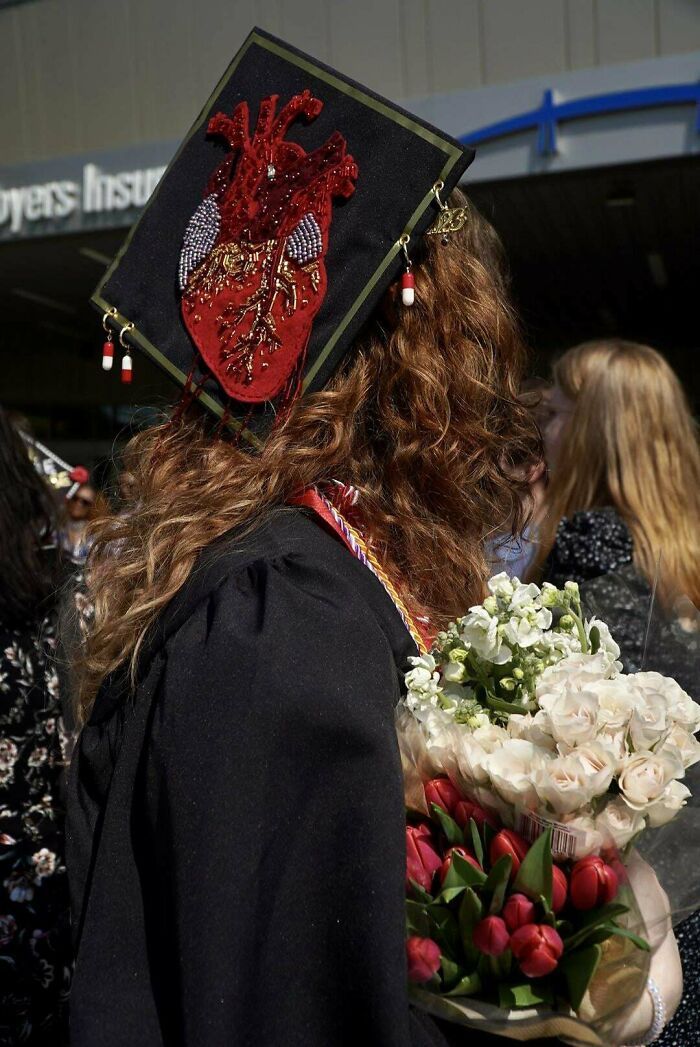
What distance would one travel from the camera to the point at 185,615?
1.11 m

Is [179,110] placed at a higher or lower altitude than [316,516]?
higher

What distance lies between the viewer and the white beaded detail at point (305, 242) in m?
1.25

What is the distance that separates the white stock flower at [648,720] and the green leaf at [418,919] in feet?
0.99

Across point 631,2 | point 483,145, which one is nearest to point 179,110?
point 483,145

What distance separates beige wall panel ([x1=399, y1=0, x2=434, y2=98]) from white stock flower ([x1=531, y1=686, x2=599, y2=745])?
5791 mm

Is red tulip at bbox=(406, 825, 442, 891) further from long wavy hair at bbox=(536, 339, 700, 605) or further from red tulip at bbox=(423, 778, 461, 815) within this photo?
long wavy hair at bbox=(536, 339, 700, 605)

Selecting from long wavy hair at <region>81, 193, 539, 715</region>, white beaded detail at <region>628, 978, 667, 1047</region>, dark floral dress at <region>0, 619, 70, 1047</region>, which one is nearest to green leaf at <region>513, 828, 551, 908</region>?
white beaded detail at <region>628, 978, 667, 1047</region>

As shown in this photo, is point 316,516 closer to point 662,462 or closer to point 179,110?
point 662,462

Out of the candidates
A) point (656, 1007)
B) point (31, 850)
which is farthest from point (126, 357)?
point (31, 850)

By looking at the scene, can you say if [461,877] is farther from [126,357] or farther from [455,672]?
[126,357]

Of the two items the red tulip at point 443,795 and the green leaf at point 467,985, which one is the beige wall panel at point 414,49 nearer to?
the red tulip at point 443,795

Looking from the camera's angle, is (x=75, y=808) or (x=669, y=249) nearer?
(x=75, y=808)

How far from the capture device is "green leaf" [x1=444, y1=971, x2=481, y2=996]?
98 cm

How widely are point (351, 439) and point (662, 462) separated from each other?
5.67 ft
